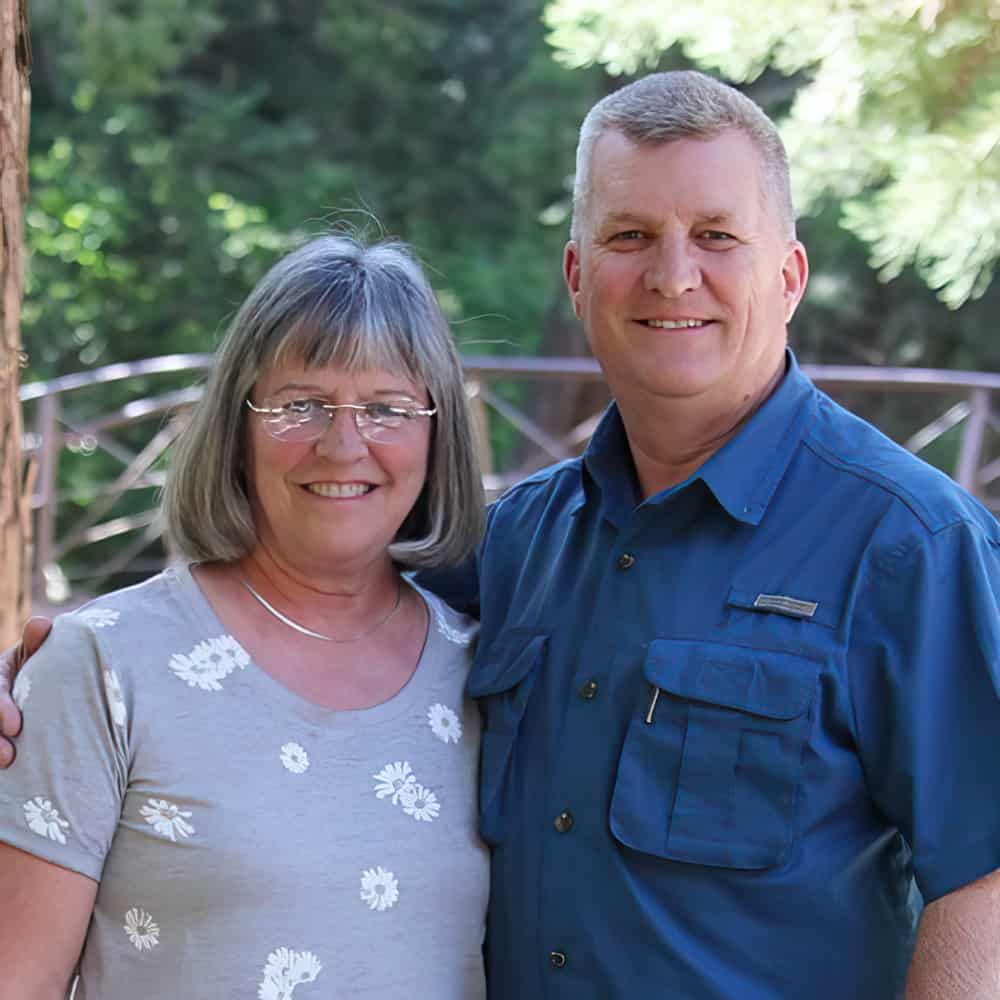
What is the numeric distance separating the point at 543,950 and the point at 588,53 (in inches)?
103

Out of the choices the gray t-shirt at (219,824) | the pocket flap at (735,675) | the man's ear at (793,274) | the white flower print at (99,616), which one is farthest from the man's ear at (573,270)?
the white flower print at (99,616)

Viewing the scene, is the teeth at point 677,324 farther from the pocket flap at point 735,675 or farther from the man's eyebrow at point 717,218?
the pocket flap at point 735,675

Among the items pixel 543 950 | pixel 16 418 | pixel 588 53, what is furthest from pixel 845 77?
pixel 543 950

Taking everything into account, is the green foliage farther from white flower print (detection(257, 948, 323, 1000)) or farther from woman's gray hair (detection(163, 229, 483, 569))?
white flower print (detection(257, 948, 323, 1000))

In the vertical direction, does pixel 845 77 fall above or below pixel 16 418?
above

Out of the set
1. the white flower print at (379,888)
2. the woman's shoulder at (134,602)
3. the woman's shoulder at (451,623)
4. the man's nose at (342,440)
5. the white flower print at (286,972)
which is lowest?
the white flower print at (286,972)

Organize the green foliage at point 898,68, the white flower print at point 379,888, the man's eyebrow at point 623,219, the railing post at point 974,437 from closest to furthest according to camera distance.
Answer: the white flower print at point 379,888
the man's eyebrow at point 623,219
the green foliage at point 898,68
the railing post at point 974,437

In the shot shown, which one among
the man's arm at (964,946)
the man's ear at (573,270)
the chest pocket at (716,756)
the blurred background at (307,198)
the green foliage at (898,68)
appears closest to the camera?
the man's arm at (964,946)

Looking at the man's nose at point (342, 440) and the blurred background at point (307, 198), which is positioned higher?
the man's nose at point (342, 440)

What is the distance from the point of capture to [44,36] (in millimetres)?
10922

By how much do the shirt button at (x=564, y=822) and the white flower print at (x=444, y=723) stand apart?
0.74 feet

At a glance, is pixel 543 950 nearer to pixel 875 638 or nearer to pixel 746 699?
pixel 746 699

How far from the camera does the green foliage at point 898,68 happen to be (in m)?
3.59

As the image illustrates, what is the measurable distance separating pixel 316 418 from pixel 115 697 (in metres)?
0.49
